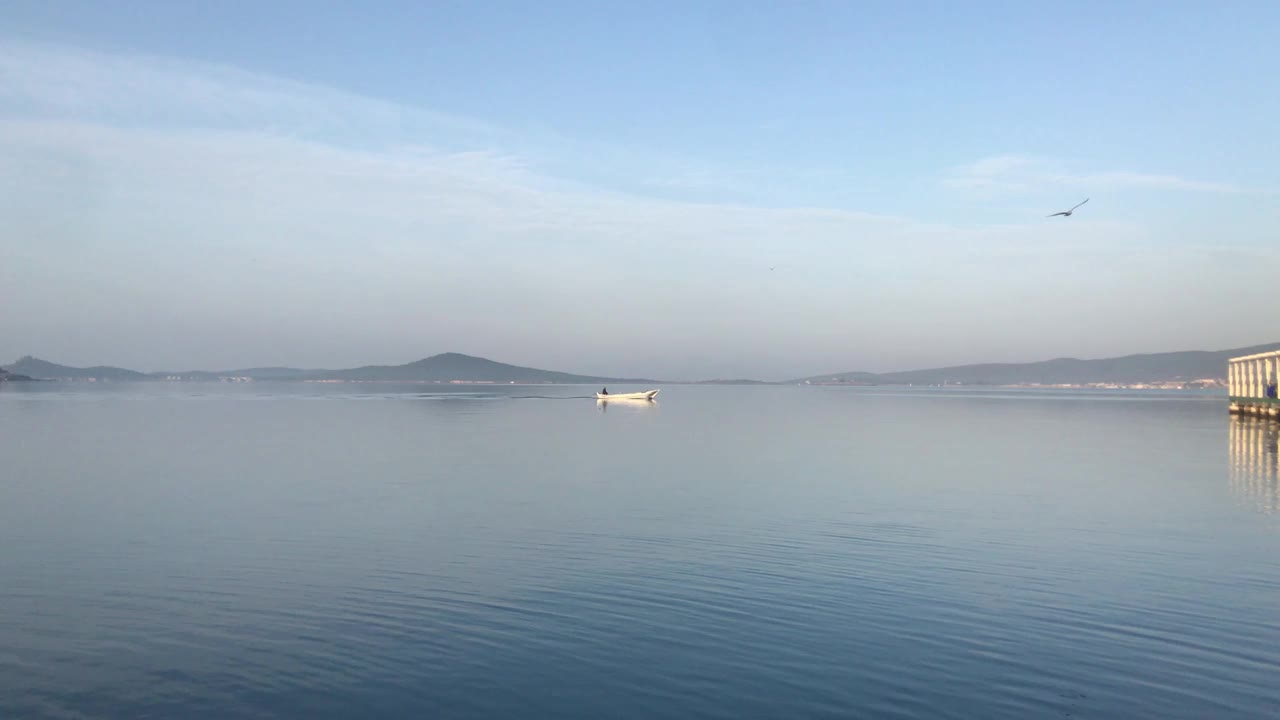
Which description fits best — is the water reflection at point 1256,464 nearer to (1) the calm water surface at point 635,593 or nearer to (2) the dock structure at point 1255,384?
(1) the calm water surface at point 635,593

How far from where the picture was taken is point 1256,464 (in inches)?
1455

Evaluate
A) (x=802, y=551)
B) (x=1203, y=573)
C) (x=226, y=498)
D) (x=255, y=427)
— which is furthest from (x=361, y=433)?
(x=1203, y=573)

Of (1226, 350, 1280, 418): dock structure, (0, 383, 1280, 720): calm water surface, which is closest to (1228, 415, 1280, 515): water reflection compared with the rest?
(0, 383, 1280, 720): calm water surface

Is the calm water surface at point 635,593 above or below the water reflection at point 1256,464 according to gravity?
below

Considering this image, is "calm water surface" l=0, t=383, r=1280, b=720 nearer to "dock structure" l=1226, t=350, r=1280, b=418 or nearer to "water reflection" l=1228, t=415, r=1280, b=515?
"water reflection" l=1228, t=415, r=1280, b=515

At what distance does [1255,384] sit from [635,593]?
85.5m

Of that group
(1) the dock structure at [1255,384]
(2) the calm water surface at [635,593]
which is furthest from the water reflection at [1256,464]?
(1) the dock structure at [1255,384]

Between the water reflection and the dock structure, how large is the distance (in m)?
11.4

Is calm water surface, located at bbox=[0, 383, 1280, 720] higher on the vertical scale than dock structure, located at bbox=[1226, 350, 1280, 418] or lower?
lower

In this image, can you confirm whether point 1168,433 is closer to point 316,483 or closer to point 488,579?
point 316,483

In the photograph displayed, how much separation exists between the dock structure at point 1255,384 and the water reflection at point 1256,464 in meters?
11.4

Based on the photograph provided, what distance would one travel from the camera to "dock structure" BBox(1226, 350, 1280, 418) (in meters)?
75.1

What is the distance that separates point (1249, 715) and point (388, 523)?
1663 cm

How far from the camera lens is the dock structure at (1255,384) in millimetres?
75137
